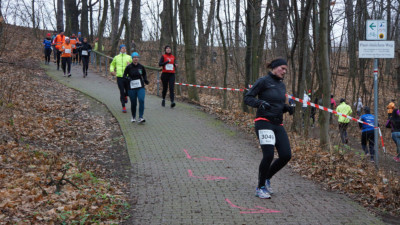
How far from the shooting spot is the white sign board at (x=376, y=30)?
882cm

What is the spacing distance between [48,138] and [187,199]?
4.93m

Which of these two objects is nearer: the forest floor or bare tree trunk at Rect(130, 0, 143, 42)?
the forest floor

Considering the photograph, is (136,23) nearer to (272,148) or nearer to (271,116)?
(271,116)

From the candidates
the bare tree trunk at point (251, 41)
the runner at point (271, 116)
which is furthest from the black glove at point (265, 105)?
the bare tree trunk at point (251, 41)

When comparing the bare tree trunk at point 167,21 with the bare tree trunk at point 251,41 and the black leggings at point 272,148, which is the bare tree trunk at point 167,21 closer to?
the bare tree trunk at point 251,41

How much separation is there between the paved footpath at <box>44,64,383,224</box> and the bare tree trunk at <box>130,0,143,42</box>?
58.3 feet

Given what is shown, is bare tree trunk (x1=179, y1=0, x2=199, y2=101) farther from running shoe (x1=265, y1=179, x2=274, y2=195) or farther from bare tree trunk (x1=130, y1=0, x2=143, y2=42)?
bare tree trunk (x1=130, y1=0, x2=143, y2=42)

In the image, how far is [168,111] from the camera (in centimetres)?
1409

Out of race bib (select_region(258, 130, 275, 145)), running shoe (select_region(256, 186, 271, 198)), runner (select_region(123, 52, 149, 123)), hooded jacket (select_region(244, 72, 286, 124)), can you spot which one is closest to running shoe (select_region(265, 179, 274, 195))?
running shoe (select_region(256, 186, 271, 198))

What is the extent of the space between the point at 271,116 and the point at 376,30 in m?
4.33

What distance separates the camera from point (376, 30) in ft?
29.1

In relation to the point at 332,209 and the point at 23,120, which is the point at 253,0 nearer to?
the point at 23,120

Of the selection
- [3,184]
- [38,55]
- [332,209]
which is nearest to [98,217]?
[3,184]

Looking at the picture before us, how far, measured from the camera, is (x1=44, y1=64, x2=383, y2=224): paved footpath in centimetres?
548
